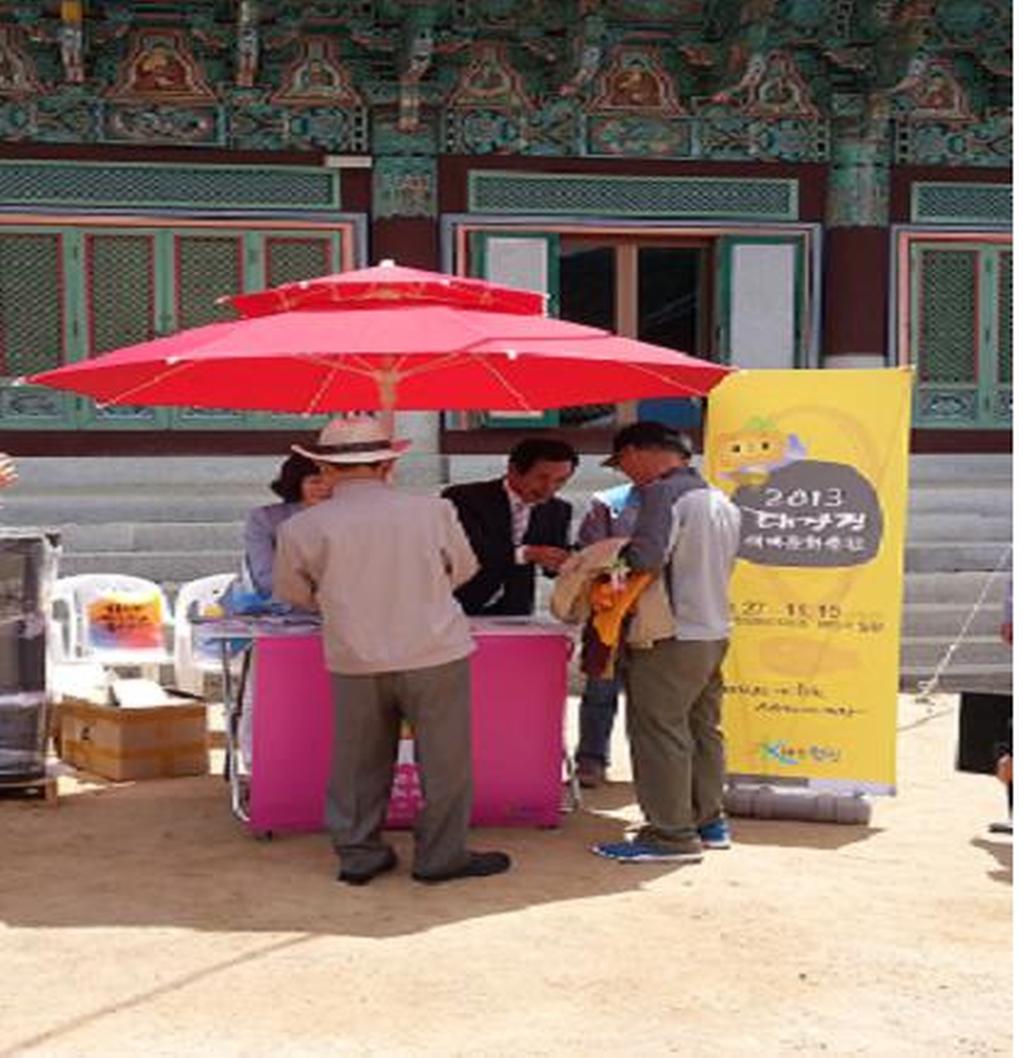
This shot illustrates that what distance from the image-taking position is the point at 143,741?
713 cm

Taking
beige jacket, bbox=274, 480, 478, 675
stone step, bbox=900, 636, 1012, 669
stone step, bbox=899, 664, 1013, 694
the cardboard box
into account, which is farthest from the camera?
stone step, bbox=900, 636, 1012, 669

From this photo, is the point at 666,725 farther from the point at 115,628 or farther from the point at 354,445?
the point at 115,628

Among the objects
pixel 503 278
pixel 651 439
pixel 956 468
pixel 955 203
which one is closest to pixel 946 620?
pixel 956 468

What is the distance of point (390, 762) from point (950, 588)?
6788mm

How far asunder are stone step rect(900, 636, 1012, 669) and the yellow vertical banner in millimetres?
4223

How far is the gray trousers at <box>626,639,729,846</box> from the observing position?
5.71m

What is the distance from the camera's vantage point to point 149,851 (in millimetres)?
5848

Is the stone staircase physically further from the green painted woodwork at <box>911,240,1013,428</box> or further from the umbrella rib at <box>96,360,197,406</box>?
the umbrella rib at <box>96,360,197,406</box>

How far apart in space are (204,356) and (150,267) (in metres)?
6.59

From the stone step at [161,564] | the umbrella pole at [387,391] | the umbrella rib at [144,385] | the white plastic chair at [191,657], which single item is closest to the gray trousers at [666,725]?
the umbrella pole at [387,391]

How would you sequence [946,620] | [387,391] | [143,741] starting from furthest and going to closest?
[946,620], [143,741], [387,391]

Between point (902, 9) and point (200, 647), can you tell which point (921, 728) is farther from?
point (902, 9)

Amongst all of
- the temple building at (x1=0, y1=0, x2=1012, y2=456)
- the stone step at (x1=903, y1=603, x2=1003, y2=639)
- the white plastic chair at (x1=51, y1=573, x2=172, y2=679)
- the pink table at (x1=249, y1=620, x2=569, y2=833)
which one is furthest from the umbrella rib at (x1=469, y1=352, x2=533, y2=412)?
the temple building at (x1=0, y1=0, x2=1012, y2=456)

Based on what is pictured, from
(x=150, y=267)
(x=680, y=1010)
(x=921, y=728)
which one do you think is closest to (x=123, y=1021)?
(x=680, y=1010)
